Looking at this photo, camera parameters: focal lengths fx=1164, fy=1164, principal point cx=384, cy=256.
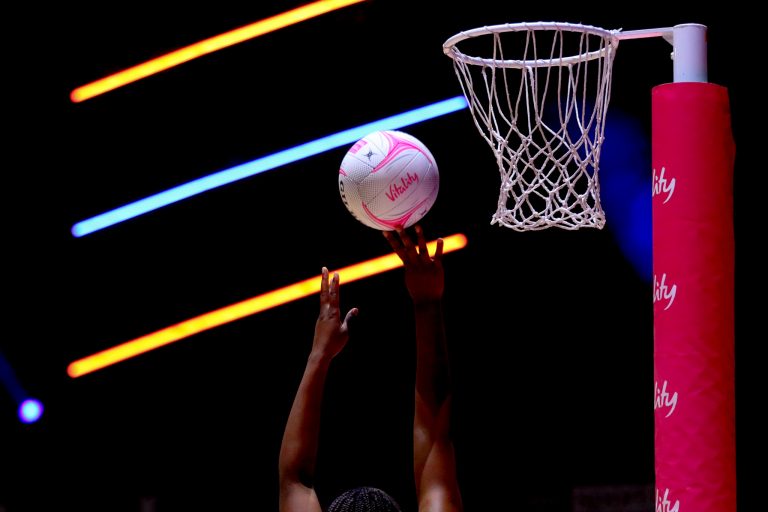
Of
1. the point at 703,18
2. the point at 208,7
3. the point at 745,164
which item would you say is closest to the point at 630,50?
the point at 703,18

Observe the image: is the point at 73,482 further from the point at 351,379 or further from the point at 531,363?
the point at 531,363

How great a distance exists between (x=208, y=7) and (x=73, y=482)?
114 inches

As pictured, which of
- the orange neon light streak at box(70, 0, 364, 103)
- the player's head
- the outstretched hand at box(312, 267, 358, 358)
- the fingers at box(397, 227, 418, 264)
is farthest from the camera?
the orange neon light streak at box(70, 0, 364, 103)

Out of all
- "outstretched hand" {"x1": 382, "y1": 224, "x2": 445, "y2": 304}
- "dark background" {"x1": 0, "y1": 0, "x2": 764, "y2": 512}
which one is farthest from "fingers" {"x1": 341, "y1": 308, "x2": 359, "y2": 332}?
"dark background" {"x1": 0, "y1": 0, "x2": 764, "y2": 512}

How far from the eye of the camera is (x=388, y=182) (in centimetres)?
362

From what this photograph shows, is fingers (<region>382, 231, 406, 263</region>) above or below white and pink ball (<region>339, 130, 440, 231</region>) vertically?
below

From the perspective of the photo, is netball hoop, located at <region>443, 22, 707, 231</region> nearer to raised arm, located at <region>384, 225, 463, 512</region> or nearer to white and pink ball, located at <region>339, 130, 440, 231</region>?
white and pink ball, located at <region>339, 130, 440, 231</region>

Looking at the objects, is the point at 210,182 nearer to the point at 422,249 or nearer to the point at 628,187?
the point at 628,187

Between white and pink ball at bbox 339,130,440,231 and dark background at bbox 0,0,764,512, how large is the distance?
288cm

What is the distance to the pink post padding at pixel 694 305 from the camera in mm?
2916

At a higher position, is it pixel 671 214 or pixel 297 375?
pixel 297 375

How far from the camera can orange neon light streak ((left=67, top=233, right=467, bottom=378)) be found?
6.73 metres

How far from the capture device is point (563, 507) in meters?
6.75

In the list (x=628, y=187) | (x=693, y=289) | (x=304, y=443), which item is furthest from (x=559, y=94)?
(x=628, y=187)
